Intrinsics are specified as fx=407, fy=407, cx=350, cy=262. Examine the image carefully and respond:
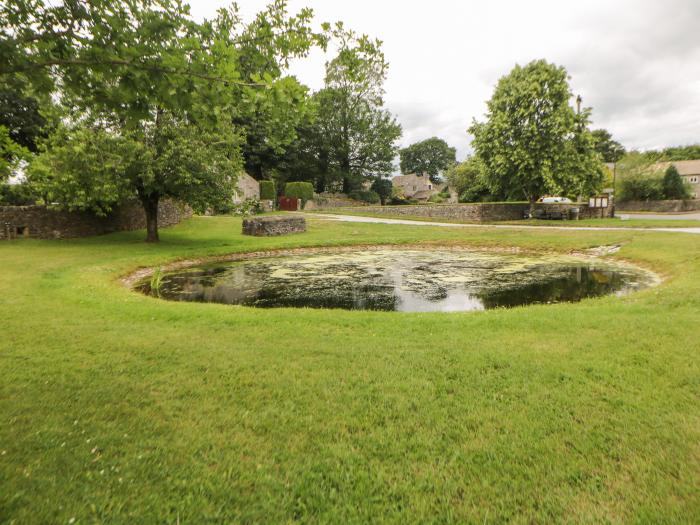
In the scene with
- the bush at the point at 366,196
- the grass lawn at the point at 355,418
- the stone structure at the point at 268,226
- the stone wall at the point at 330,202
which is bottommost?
the grass lawn at the point at 355,418

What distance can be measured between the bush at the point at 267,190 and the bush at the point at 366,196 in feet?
52.6

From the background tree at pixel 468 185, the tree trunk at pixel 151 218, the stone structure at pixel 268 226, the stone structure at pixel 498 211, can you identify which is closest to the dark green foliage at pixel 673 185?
the background tree at pixel 468 185

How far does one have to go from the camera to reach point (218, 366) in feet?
16.2

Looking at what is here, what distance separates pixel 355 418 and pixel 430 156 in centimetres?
10497

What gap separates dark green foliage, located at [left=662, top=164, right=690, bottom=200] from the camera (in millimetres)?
50062

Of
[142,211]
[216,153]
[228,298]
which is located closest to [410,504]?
[228,298]

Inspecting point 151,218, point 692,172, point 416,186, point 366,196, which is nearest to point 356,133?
point 366,196

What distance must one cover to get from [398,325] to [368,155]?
189ft

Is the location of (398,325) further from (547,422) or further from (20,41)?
(20,41)

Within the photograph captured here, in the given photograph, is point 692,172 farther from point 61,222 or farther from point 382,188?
point 61,222

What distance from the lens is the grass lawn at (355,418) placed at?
268 centimetres

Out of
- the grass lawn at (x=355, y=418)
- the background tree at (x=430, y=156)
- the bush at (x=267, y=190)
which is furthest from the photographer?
the background tree at (x=430, y=156)

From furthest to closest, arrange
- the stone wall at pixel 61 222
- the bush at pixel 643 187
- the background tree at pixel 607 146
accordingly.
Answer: the background tree at pixel 607 146 < the bush at pixel 643 187 < the stone wall at pixel 61 222

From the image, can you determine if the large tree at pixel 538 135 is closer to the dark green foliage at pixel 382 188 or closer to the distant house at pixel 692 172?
the dark green foliage at pixel 382 188
